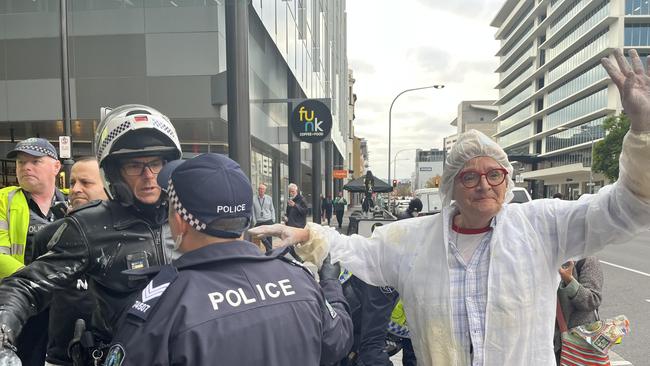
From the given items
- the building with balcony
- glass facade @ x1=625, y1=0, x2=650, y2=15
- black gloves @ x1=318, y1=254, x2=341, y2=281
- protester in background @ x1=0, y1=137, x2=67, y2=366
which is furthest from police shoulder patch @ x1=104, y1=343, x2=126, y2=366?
glass facade @ x1=625, y1=0, x2=650, y2=15

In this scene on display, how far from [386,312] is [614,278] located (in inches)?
321

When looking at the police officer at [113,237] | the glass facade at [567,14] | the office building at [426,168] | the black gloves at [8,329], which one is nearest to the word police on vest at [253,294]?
the police officer at [113,237]

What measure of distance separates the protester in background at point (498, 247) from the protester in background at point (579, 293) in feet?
3.57

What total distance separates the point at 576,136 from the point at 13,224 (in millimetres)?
66795

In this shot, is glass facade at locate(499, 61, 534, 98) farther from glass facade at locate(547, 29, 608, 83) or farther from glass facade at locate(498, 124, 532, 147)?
glass facade at locate(498, 124, 532, 147)

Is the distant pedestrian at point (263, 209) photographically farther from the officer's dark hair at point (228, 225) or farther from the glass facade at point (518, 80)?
the glass facade at point (518, 80)

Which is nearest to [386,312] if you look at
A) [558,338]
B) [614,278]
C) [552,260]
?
[552,260]

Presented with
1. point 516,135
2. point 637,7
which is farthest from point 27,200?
point 516,135

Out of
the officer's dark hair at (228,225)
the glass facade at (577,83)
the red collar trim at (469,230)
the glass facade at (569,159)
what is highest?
the glass facade at (577,83)

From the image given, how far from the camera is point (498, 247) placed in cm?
172

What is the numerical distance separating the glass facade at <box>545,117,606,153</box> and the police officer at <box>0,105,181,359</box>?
57.9 m

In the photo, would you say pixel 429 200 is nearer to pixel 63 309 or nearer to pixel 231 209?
pixel 63 309

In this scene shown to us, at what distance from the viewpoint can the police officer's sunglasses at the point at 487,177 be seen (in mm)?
1826

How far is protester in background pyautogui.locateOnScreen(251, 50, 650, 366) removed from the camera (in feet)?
4.90
